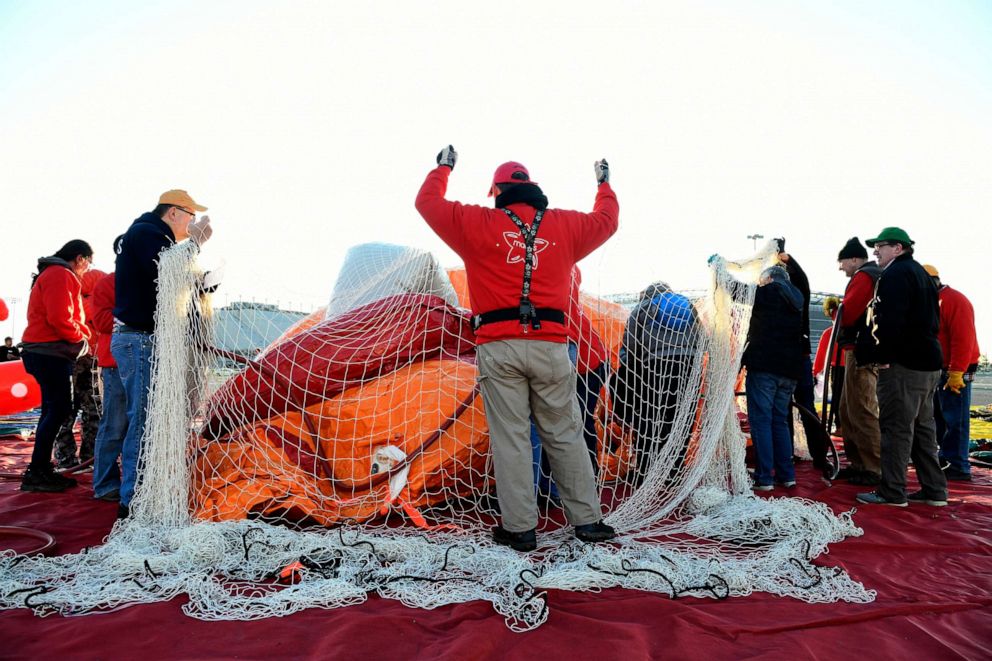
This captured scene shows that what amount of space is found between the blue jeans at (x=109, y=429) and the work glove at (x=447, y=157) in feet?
7.15

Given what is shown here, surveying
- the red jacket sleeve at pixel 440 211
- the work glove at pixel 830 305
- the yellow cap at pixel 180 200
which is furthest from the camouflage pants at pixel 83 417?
the work glove at pixel 830 305

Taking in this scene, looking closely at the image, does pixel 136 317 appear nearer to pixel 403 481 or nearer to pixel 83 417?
pixel 403 481

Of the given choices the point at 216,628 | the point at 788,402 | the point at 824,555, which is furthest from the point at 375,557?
the point at 788,402

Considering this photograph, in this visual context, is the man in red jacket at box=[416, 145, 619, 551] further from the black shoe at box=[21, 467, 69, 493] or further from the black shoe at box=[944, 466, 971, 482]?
the black shoe at box=[944, 466, 971, 482]

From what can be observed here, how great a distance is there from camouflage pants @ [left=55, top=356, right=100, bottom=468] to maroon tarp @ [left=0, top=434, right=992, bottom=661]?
321cm

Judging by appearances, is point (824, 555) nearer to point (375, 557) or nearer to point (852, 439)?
point (375, 557)

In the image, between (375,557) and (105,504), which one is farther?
(105,504)

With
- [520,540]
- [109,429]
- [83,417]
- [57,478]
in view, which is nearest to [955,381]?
[520,540]

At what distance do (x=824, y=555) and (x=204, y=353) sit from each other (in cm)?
296

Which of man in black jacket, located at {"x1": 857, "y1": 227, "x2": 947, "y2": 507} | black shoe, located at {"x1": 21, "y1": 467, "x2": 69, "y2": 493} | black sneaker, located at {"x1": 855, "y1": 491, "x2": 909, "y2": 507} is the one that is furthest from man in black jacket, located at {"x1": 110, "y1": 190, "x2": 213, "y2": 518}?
black sneaker, located at {"x1": 855, "y1": 491, "x2": 909, "y2": 507}

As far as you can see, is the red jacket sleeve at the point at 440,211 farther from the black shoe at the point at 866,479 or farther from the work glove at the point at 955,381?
the work glove at the point at 955,381

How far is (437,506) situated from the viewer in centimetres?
308

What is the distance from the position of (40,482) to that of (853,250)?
234 inches

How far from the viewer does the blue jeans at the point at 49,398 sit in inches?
144
